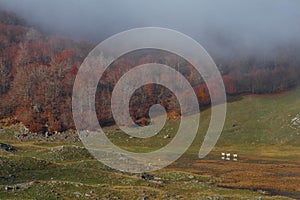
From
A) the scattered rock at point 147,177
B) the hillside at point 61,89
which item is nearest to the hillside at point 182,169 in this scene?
the scattered rock at point 147,177

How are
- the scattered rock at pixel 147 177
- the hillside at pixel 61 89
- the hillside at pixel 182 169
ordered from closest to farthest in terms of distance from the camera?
the hillside at pixel 182 169
the scattered rock at pixel 147 177
the hillside at pixel 61 89

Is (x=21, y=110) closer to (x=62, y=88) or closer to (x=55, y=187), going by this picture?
(x=62, y=88)

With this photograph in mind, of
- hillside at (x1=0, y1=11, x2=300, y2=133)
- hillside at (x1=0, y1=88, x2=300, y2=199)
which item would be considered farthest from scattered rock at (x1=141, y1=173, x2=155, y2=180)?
hillside at (x1=0, y1=11, x2=300, y2=133)

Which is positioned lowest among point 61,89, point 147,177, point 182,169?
A: point 182,169

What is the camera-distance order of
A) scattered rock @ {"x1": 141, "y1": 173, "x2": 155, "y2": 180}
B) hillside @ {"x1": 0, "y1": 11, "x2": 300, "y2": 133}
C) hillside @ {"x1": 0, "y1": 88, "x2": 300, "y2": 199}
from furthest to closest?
hillside @ {"x1": 0, "y1": 11, "x2": 300, "y2": 133}
scattered rock @ {"x1": 141, "y1": 173, "x2": 155, "y2": 180}
hillside @ {"x1": 0, "y1": 88, "x2": 300, "y2": 199}

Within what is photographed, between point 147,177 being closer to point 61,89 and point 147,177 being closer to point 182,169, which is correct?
point 182,169

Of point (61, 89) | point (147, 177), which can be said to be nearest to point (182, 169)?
point (147, 177)

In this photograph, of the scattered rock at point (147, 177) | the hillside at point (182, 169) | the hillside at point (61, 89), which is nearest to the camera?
the hillside at point (182, 169)

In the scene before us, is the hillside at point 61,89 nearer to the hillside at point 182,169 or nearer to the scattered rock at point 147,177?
the hillside at point 182,169

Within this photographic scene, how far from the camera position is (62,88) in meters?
154

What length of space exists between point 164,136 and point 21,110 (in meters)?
49.9

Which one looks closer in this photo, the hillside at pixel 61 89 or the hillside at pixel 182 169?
the hillside at pixel 182 169

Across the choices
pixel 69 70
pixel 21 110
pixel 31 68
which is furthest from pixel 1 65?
pixel 21 110

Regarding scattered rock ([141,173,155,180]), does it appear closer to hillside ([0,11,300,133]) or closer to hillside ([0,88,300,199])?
hillside ([0,88,300,199])
